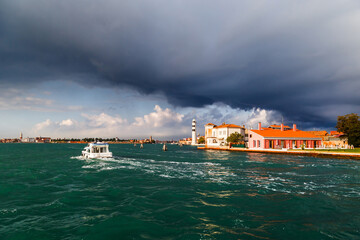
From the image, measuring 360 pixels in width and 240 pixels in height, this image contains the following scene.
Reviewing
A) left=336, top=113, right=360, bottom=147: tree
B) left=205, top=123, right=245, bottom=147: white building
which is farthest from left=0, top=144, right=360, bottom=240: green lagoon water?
left=205, top=123, right=245, bottom=147: white building

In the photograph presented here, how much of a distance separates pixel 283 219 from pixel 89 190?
14.1 m

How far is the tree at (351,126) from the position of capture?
5256 cm

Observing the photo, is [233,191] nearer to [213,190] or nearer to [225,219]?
[213,190]

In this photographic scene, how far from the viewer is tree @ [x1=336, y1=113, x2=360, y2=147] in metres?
52.6

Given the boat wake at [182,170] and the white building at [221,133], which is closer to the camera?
the boat wake at [182,170]

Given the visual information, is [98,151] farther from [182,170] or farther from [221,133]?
[221,133]

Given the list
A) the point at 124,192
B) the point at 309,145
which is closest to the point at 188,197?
the point at 124,192

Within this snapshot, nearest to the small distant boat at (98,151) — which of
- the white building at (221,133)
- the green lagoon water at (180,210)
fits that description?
the green lagoon water at (180,210)

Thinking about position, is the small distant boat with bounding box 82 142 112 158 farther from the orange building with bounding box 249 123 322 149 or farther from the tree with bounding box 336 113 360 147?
the tree with bounding box 336 113 360 147

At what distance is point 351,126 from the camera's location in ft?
173

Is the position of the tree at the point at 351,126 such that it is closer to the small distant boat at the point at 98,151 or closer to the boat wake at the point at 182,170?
the boat wake at the point at 182,170

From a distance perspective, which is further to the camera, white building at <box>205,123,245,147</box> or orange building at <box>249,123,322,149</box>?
white building at <box>205,123,245,147</box>

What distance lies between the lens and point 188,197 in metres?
14.6

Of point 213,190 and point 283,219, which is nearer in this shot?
point 283,219
